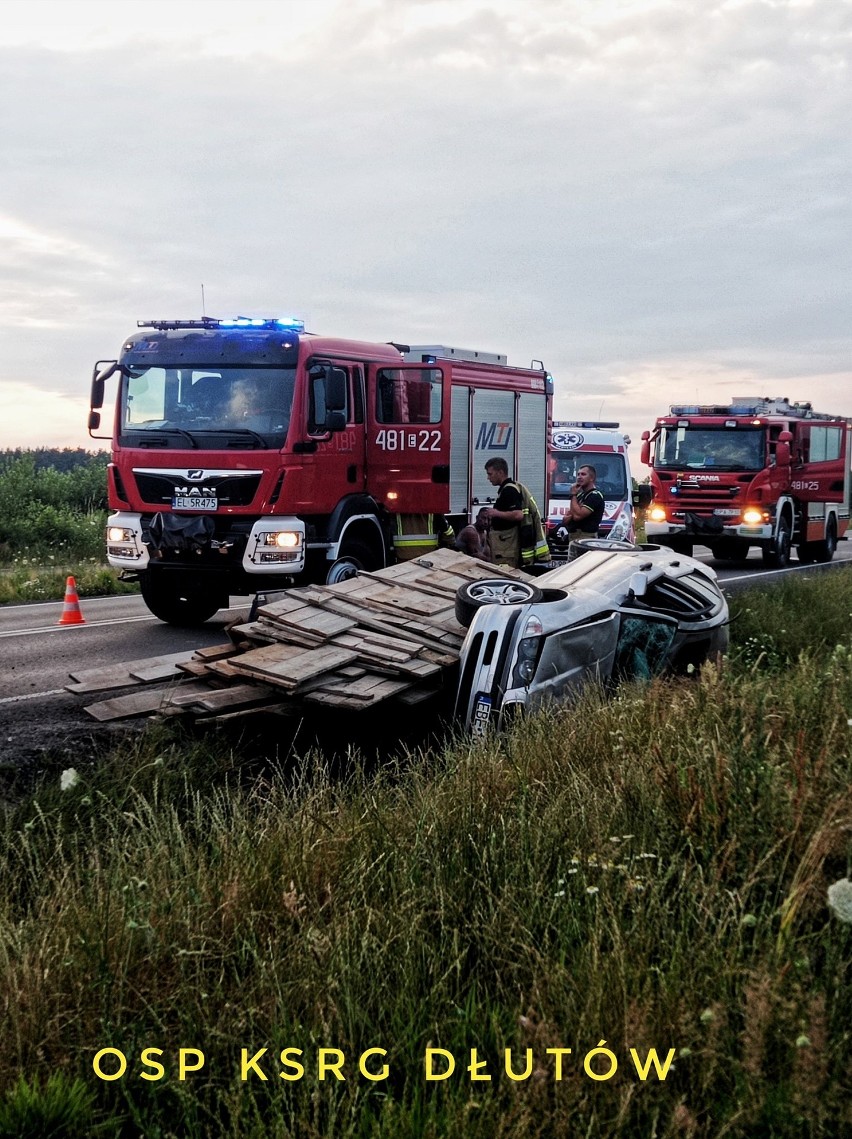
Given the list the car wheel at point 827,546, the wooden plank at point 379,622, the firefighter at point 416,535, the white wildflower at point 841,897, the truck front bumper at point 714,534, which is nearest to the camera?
the white wildflower at point 841,897

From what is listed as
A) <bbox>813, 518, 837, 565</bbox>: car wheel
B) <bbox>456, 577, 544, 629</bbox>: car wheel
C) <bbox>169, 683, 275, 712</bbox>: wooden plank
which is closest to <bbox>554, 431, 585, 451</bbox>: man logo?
<bbox>813, 518, 837, 565</bbox>: car wheel

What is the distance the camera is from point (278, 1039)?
3.10 metres

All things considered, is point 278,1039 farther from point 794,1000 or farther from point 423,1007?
point 794,1000

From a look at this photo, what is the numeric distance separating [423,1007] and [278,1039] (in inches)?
15.4

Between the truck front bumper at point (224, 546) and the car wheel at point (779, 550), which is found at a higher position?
the truck front bumper at point (224, 546)

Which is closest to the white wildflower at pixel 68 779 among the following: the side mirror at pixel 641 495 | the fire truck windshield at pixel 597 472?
the fire truck windshield at pixel 597 472

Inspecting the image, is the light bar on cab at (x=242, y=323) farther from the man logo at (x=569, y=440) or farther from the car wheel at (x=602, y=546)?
the man logo at (x=569, y=440)

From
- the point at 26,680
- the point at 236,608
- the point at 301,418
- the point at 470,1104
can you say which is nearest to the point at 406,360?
the point at 301,418

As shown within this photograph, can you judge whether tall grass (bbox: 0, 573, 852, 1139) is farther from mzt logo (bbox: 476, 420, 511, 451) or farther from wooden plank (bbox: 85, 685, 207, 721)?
mzt logo (bbox: 476, 420, 511, 451)

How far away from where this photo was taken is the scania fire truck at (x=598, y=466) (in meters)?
21.1

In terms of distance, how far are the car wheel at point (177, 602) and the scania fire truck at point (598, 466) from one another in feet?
26.9

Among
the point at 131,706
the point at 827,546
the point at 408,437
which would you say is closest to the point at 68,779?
the point at 131,706

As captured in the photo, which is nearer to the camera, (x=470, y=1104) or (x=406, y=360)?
(x=470, y=1104)

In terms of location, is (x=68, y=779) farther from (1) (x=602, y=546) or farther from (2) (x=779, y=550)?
(2) (x=779, y=550)
